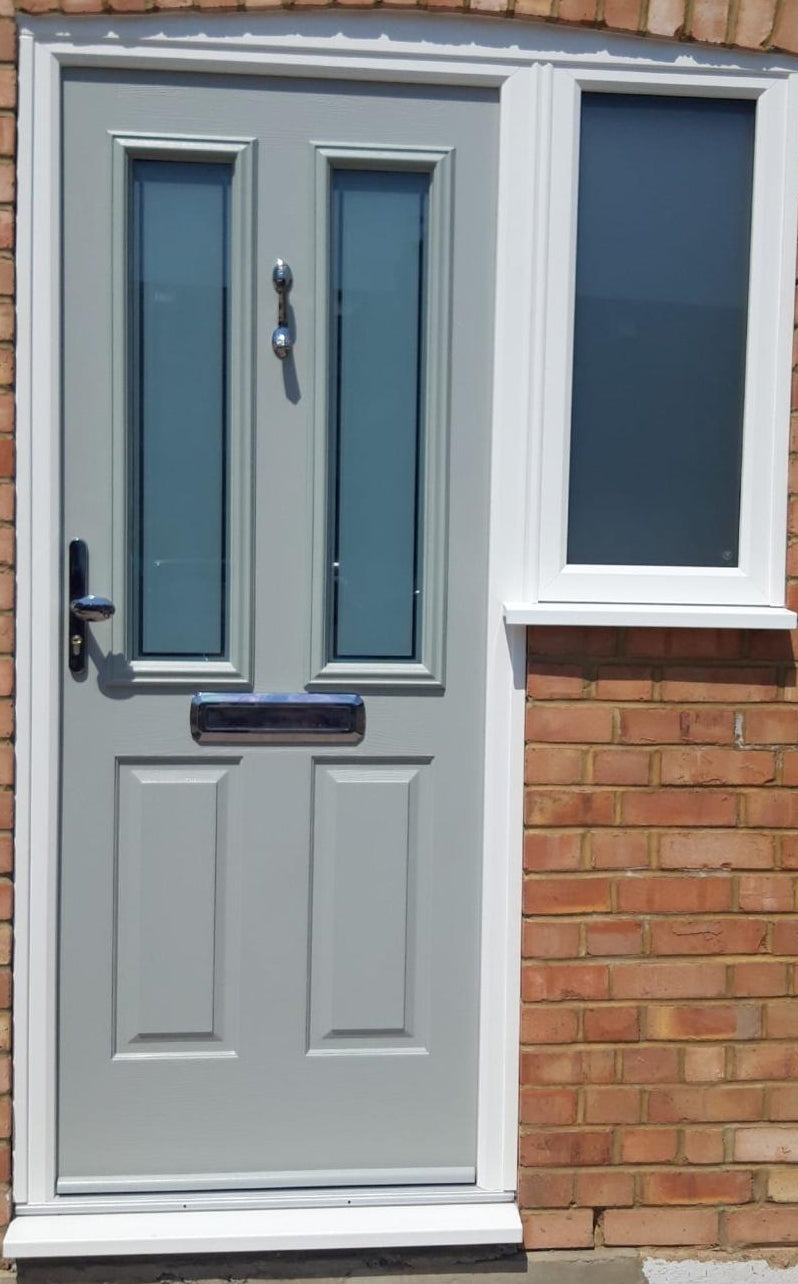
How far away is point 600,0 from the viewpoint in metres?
2.82

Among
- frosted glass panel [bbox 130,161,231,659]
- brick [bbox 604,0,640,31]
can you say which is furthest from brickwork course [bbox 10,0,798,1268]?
brick [bbox 604,0,640,31]

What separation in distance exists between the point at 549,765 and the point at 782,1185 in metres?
1.13

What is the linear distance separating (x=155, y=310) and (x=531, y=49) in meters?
0.99

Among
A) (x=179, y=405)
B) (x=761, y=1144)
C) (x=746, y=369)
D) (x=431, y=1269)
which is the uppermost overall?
(x=746, y=369)

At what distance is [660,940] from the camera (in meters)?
2.99

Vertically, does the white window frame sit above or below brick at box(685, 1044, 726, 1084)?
above

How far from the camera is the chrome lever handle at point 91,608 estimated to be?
9.45 feet

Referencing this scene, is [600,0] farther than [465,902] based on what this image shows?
No

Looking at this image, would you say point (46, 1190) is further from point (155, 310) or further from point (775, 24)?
point (775, 24)

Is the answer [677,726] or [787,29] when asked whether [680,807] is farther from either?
[787,29]

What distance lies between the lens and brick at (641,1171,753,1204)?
9.91 feet

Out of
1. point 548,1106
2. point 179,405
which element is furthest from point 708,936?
point 179,405

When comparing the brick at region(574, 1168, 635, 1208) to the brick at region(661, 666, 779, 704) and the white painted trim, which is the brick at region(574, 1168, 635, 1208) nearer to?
the white painted trim

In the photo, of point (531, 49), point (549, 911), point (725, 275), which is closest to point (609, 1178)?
point (549, 911)
